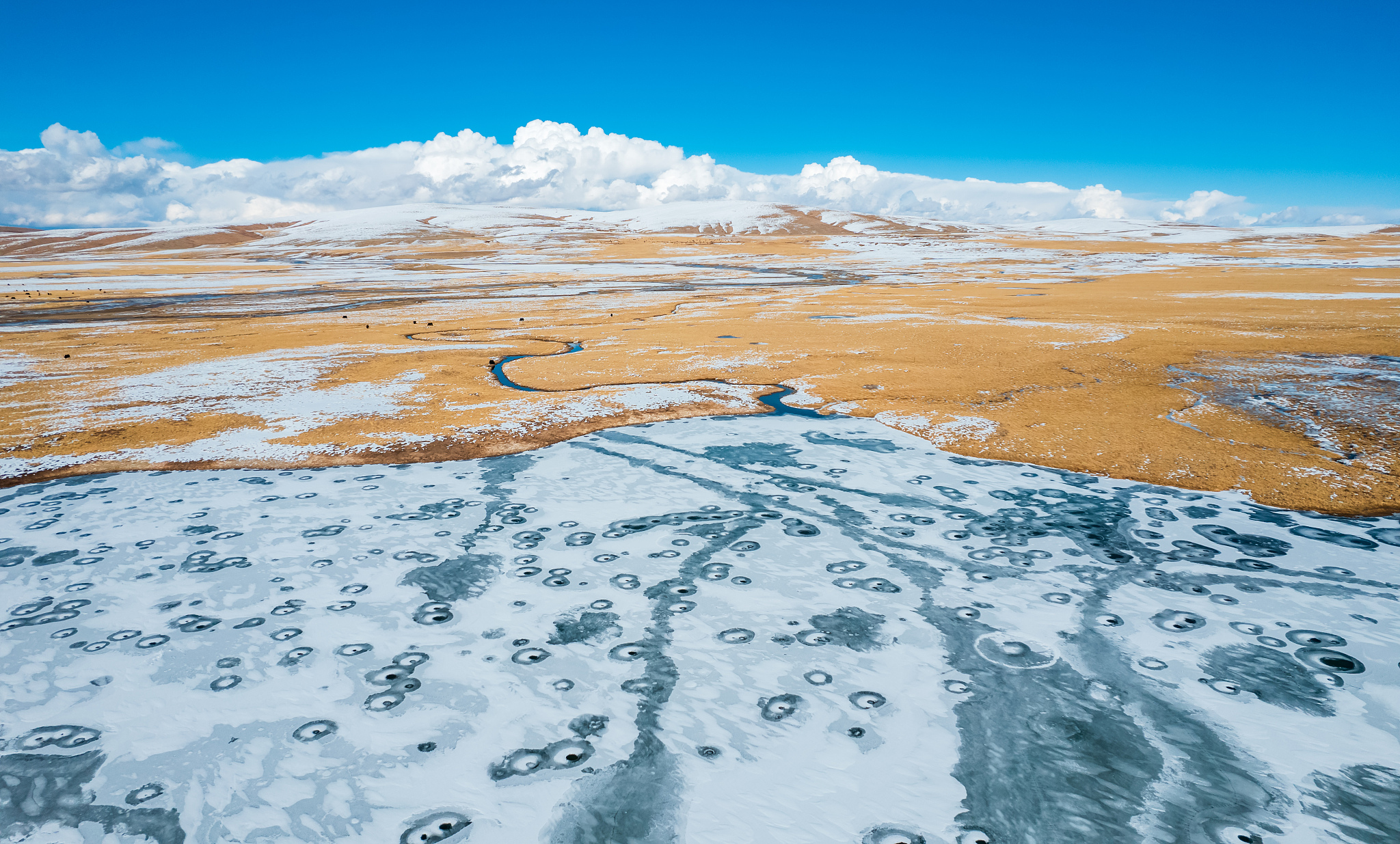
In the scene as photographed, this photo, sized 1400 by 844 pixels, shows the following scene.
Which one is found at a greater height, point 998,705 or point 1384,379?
point 1384,379

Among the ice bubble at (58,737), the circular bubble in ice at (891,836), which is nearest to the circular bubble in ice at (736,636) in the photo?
the circular bubble in ice at (891,836)

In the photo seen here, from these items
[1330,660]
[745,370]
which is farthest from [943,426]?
[1330,660]

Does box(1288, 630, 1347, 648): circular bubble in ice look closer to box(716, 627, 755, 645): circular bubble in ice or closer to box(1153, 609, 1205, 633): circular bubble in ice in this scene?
box(1153, 609, 1205, 633): circular bubble in ice

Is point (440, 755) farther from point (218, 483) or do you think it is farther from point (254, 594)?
point (218, 483)

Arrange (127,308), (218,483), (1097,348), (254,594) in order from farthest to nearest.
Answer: (127,308)
(1097,348)
(218,483)
(254,594)

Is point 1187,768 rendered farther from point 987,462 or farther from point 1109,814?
point 987,462

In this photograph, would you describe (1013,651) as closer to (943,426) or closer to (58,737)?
(943,426)

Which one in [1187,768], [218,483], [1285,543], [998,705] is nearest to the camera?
[1187,768]

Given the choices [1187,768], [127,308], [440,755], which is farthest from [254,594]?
[127,308]

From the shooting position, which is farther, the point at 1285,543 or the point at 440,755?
the point at 1285,543
